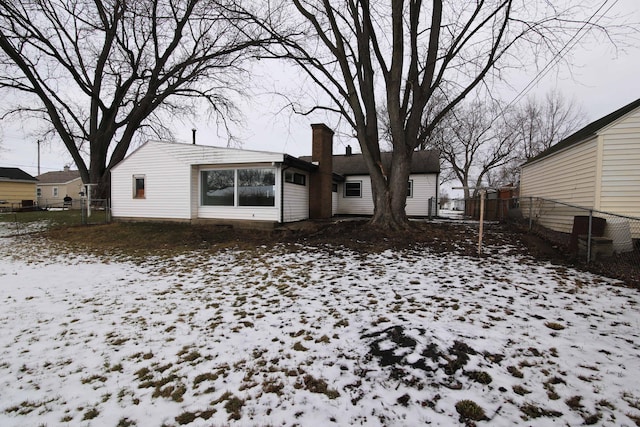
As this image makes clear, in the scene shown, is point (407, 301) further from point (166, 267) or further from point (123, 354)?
point (166, 267)

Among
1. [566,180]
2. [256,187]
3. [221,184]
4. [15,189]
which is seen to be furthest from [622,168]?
[15,189]

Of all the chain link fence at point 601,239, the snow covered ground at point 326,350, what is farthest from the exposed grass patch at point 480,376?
the chain link fence at point 601,239

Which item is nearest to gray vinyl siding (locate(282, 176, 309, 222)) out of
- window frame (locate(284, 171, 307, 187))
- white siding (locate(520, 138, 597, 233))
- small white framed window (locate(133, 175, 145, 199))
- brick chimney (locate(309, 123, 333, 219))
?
window frame (locate(284, 171, 307, 187))

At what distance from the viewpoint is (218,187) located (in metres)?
12.9

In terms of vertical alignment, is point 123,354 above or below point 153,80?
below

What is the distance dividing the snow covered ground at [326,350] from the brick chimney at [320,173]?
8.66 metres

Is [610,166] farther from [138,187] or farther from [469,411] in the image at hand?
[138,187]

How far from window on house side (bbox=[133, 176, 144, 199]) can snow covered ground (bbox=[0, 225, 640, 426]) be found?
8875 mm

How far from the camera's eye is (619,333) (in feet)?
10.7

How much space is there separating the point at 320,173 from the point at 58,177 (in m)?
45.6

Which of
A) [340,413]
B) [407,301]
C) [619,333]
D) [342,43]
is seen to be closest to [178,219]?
[342,43]

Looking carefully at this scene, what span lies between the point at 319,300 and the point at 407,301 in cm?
131

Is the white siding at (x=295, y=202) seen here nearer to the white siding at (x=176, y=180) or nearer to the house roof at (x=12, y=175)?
the white siding at (x=176, y=180)

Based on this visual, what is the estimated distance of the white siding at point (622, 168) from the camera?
8.04 meters
